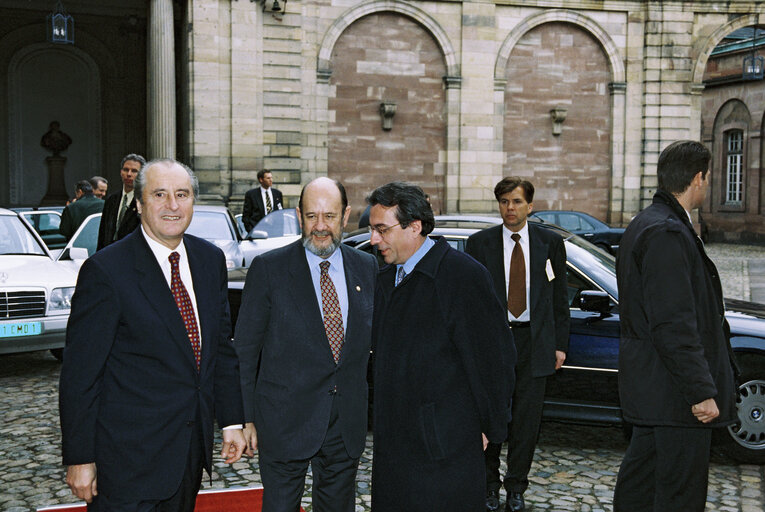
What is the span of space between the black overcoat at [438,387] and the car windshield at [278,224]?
836 cm

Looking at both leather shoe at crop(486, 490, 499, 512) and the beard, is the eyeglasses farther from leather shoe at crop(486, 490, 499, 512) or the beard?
leather shoe at crop(486, 490, 499, 512)

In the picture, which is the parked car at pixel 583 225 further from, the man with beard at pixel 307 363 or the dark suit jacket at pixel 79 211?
the man with beard at pixel 307 363

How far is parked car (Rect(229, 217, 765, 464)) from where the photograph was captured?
588 centimetres

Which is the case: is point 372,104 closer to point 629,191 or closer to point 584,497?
A: point 629,191

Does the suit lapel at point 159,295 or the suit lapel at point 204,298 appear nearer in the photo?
the suit lapel at point 159,295

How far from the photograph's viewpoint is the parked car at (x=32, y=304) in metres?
8.09

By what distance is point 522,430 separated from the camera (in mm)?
4938

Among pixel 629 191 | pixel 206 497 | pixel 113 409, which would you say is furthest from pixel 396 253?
pixel 629 191

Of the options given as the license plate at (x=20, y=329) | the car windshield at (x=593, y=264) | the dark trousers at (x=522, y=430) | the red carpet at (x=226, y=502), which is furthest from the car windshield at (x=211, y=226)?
the dark trousers at (x=522, y=430)

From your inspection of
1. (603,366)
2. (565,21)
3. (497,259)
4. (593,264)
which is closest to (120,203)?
(497,259)

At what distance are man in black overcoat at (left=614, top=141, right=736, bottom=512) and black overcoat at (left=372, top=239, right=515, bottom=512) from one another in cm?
79

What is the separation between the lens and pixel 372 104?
20.9 metres

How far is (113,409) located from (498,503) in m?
2.84

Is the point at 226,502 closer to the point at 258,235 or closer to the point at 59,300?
the point at 59,300
